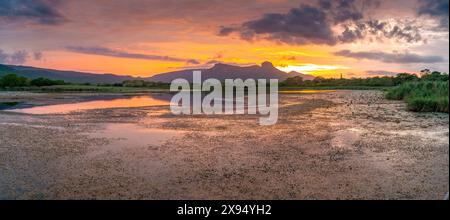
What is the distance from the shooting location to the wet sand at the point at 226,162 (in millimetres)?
7680

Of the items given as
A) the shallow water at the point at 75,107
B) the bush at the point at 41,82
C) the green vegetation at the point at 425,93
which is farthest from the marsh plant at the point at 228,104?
the bush at the point at 41,82

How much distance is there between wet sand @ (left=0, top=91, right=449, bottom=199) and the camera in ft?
25.2

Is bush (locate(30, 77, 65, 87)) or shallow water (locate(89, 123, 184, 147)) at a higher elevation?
bush (locate(30, 77, 65, 87))

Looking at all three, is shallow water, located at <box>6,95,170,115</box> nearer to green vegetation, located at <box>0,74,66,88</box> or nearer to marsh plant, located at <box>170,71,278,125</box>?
marsh plant, located at <box>170,71,278,125</box>

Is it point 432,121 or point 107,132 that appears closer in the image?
point 107,132

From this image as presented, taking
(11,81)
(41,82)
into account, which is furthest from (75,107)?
(41,82)

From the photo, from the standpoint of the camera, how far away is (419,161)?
33.6 feet

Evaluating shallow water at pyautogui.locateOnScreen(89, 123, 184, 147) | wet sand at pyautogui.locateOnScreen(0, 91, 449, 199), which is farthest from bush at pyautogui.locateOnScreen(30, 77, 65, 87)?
shallow water at pyautogui.locateOnScreen(89, 123, 184, 147)

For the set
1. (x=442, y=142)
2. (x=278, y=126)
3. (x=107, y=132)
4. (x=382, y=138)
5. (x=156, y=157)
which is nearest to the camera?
(x=156, y=157)

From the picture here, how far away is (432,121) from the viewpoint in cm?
1930

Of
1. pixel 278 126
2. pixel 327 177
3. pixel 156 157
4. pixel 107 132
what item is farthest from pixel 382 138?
pixel 107 132
